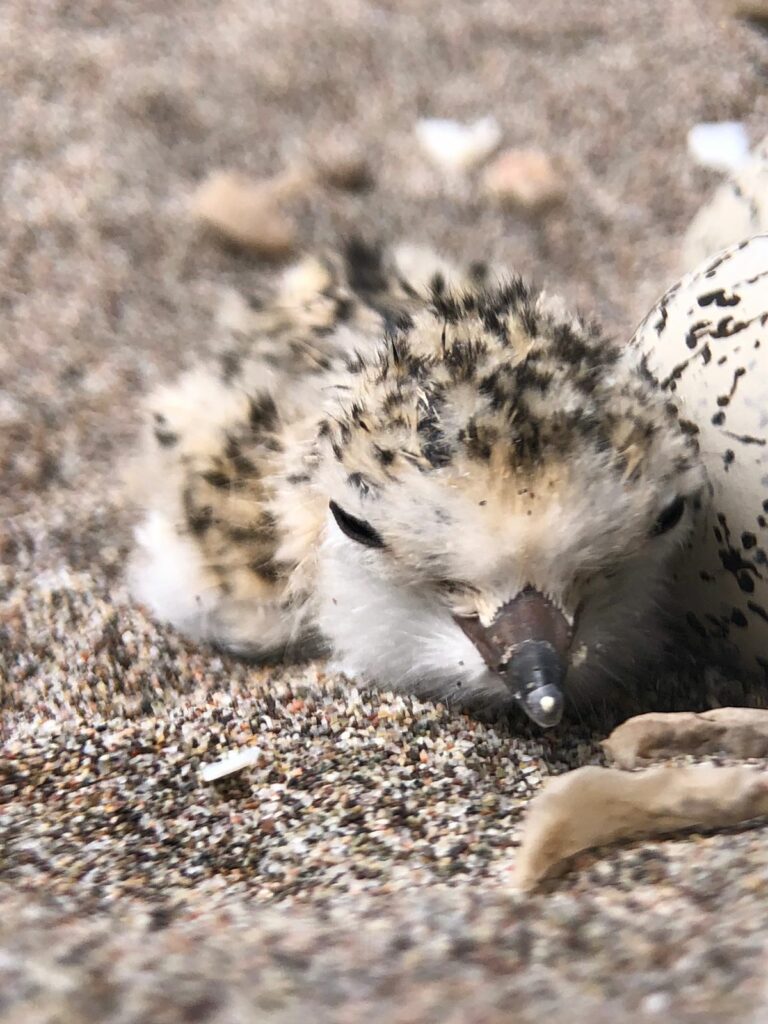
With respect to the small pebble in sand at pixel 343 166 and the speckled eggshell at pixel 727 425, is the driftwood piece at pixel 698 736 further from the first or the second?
the small pebble in sand at pixel 343 166

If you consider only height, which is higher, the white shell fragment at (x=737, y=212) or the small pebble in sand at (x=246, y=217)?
the small pebble in sand at (x=246, y=217)

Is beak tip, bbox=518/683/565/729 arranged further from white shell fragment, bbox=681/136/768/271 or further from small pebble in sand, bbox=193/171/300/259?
small pebble in sand, bbox=193/171/300/259

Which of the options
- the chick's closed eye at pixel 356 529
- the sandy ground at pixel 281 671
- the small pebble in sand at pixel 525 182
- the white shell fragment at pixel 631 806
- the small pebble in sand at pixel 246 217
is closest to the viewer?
the sandy ground at pixel 281 671

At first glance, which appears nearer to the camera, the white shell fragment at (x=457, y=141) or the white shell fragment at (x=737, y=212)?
the white shell fragment at (x=737, y=212)

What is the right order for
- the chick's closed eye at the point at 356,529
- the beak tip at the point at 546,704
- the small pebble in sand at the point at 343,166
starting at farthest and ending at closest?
the small pebble in sand at the point at 343,166
the chick's closed eye at the point at 356,529
the beak tip at the point at 546,704

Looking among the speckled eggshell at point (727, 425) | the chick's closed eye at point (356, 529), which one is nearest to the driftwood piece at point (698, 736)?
the speckled eggshell at point (727, 425)

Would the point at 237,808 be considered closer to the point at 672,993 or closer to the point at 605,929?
the point at 605,929

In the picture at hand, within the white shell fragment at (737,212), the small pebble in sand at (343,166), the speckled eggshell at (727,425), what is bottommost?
the speckled eggshell at (727,425)

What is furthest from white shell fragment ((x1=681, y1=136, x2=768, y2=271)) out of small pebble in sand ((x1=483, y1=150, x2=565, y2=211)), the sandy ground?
small pebble in sand ((x1=483, y1=150, x2=565, y2=211))
